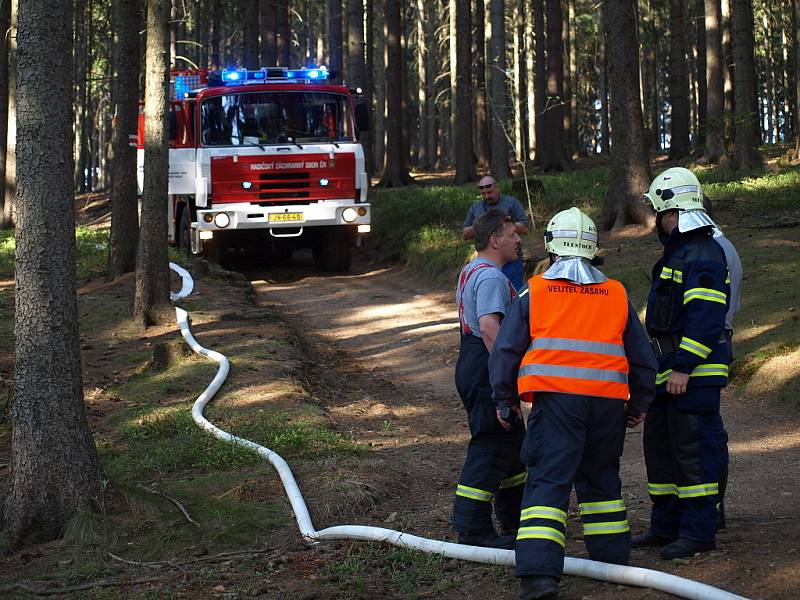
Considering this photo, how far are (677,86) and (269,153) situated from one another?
53.2 feet

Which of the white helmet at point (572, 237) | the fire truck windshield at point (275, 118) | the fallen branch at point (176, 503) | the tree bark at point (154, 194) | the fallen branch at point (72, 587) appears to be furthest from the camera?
the fire truck windshield at point (275, 118)

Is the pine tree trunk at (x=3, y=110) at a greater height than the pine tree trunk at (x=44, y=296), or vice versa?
the pine tree trunk at (x=3, y=110)

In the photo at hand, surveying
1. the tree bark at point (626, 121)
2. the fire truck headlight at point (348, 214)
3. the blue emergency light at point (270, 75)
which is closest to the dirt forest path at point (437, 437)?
the fire truck headlight at point (348, 214)

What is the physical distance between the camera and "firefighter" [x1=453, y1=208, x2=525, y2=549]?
494cm

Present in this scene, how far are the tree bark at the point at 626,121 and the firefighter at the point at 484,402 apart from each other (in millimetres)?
11331

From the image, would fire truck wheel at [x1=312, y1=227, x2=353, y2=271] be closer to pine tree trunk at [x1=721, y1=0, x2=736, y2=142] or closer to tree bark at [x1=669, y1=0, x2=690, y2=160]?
pine tree trunk at [x1=721, y1=0, x2=736, y2=142]

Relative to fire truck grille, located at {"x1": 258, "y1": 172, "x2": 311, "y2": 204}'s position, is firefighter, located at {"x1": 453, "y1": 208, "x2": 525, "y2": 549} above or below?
below

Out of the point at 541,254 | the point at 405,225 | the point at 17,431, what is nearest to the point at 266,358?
the point at 17,431

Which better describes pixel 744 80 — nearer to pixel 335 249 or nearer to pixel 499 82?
pixel 335 249

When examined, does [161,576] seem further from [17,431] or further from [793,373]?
[793,373]

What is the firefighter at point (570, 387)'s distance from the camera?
4.30m

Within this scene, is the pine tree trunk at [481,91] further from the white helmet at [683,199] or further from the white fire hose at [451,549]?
the white helmet at [683,199]

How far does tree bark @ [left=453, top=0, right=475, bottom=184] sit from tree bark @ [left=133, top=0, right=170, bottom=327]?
1540 centimetres

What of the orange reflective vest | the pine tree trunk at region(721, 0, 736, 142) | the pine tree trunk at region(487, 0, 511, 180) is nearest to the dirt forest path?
the orange reflective vest
